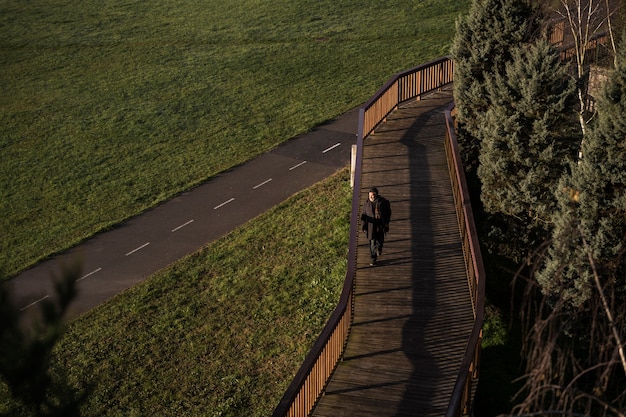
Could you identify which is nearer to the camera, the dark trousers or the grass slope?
the grass slope

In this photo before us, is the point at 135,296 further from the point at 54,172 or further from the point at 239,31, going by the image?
the point at 239,31

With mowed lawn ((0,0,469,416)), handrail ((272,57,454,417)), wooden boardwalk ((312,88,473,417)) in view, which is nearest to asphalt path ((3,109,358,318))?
mowed lawn ((0,0,469,416))

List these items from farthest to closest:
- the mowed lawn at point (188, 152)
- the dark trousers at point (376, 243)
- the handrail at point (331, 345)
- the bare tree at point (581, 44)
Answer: the bare tree at point (581, 44)
the mowed lawn at point (188, 152)
the dark trousers at point (376, 243)
the handrail at point (331, 345)

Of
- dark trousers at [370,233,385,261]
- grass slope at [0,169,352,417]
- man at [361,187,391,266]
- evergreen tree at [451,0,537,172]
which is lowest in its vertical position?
grass slope at [0,169,352,417]

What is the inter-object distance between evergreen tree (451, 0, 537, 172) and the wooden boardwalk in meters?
1.43

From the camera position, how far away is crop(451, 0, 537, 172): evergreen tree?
21.9m

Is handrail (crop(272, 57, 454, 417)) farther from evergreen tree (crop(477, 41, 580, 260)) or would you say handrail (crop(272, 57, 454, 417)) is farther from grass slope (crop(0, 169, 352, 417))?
evergreen tree (crop(477, 41, 580, 260))

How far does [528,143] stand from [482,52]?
454cm

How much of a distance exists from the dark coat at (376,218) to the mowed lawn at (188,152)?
2551 mm

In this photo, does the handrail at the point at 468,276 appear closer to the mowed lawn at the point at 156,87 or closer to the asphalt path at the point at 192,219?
the asphalt path at the point at 192,219

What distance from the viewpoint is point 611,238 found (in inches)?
605

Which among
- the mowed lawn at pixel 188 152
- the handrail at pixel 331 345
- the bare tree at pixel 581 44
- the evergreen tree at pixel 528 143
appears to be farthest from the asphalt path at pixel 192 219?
the bare tree at pixel 581 44

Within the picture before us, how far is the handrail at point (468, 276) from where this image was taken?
12141 mm

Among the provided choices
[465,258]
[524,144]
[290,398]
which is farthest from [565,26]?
[290,398]
